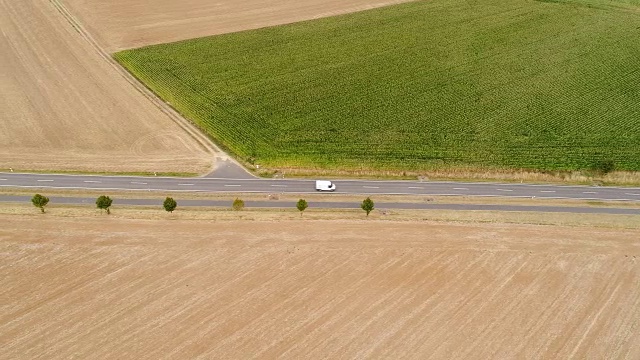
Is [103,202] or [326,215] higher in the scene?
[103,202]

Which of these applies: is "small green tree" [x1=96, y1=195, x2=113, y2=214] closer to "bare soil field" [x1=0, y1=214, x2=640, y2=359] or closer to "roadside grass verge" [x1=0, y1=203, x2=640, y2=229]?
"roadside grass verge" [x1=0, y1=203, x2=640, y2=229]

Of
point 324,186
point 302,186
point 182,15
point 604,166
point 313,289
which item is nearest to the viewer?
point 313,289

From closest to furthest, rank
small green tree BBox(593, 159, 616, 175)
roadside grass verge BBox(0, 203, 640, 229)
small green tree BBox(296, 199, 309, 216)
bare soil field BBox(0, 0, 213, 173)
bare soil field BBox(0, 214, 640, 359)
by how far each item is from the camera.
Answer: bare soil field BBox(0, 214, 640, 359)
small green tree BBox(296, 199, 309, 216)
roadside grass verge BBox(0, 203, 640, 229)
small green tree BBox(593, 159, 616, 175)
bare soil field BBox(0, 0, 213, 173)

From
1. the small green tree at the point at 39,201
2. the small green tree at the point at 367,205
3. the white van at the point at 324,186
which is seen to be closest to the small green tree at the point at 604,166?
the small green tree at the point at 367,205

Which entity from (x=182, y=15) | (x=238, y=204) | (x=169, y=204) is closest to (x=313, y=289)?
(x=238, y=204)

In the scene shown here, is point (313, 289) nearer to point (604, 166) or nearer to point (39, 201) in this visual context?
point (39, 201)

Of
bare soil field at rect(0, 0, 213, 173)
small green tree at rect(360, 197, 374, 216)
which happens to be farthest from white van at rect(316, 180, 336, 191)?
bare soil field at rect(0, 0, 213, 173)
